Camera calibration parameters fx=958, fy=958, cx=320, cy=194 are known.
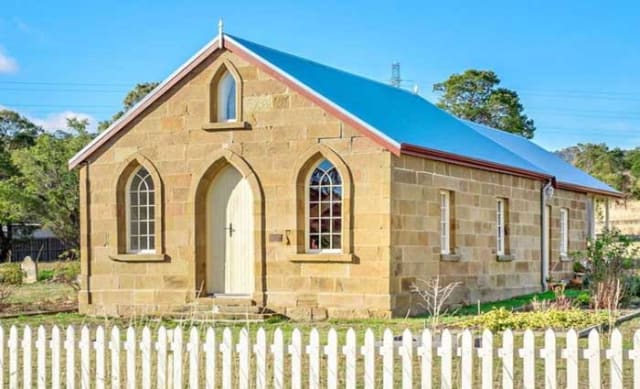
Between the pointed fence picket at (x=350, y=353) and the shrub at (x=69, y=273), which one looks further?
the shrub at (x=69, y=273)

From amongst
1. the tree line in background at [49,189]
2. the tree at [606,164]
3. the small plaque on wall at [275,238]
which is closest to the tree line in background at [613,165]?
the tree at [606,164]

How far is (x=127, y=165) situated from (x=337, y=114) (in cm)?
490

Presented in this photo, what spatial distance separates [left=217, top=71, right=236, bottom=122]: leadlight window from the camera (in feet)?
63.8

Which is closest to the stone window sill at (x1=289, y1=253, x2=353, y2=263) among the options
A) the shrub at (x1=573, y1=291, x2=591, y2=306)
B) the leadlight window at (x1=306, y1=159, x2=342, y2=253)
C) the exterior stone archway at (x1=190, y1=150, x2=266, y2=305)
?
the leadlight window at (x1=306, y1=159, x2=342, y2=253)

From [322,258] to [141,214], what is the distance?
14.6ft

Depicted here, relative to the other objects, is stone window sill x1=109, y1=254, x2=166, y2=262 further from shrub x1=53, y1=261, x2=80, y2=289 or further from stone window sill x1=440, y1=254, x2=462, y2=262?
stone window sill x1=440, y1=254, x2=462, y2=262

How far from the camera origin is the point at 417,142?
18.6 m

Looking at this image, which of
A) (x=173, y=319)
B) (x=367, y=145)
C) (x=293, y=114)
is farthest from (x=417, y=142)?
(x=173, y=319)

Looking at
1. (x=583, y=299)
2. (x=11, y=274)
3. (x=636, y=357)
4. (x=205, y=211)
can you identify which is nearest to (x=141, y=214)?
(x=205, y=211)

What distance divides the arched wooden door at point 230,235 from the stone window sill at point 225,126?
847 millimetres

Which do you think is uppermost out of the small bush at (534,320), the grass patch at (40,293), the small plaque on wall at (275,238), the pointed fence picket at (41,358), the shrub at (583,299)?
the small plaque on wall at (275,238)

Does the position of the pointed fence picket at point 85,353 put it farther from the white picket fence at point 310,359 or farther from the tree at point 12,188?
the tree at point 12,188

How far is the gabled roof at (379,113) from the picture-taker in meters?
18.2

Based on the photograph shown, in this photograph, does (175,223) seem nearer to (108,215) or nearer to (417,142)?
(108,215)
